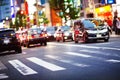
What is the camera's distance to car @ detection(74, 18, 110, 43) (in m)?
24.8

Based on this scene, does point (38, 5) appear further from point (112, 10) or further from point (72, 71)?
point (72, 71)

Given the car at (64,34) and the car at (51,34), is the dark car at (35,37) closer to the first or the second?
the car at (64,34)

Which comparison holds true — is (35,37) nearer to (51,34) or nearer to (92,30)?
(92,30)

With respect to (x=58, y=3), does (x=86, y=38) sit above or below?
below

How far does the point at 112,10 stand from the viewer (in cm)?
4897

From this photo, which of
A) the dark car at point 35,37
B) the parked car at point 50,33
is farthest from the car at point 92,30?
the parked car at point 50,33

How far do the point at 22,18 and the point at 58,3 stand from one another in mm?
64623

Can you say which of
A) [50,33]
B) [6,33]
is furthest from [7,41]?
[50,33]

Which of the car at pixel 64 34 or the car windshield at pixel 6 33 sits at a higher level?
the car windshield at pixel 6 33

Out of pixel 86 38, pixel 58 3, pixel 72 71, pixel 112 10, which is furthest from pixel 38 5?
pixel 72 71

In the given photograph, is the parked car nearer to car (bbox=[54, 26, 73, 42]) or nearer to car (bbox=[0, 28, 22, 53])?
car (bbox=[54, 26, 73, 42])

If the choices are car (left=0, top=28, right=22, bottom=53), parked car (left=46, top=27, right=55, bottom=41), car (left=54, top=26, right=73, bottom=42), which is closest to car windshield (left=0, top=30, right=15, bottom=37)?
car (left=0, top=28, right=22, bottom=53)

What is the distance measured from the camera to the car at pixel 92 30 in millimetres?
24781

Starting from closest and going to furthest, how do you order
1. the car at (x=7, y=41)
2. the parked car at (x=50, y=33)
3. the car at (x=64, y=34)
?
the car at (x=7, y=41) → the car at (x=64, y=34) → the parked car at (x=50, y=33)
